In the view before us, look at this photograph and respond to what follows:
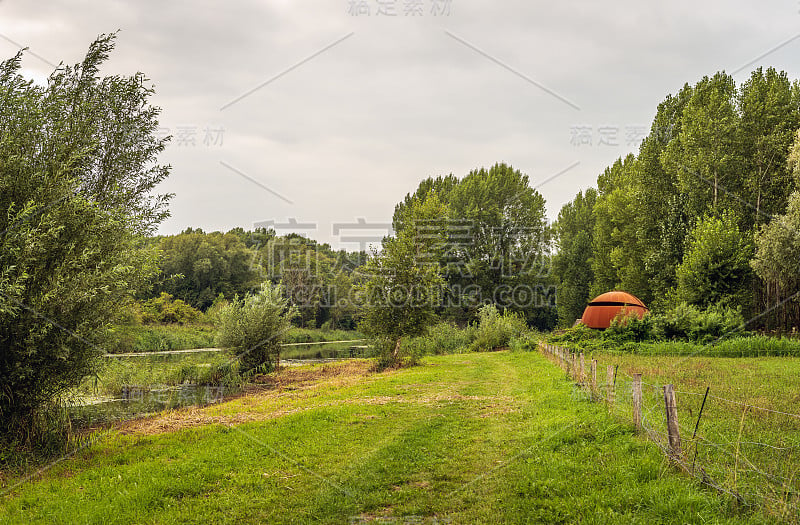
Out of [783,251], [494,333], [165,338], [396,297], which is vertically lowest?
[165,338]

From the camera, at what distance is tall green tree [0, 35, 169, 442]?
8336 mm

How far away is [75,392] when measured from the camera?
33.7 feet

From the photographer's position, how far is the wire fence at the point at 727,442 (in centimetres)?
568

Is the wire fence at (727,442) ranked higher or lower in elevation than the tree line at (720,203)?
lower

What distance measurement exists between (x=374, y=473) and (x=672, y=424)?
4.55 metres

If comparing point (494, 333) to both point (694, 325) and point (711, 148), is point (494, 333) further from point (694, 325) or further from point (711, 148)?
point (711, 148)

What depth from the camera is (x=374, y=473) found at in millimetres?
7715

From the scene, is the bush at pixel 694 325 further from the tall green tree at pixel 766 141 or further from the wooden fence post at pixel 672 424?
the wooden fence post at pixel 672 424

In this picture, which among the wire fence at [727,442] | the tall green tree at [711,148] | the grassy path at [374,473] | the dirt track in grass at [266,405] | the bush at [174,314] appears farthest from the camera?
the bush at [174,314]

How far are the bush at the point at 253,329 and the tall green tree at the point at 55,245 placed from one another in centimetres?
1319

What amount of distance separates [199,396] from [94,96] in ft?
38.3

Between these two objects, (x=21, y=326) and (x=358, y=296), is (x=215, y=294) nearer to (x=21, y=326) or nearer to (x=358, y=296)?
(x=358, y=296)

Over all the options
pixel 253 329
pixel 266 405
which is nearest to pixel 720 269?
pixel 253 329

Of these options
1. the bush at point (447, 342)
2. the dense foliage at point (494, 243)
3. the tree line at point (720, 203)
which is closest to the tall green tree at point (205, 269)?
the dense foliage at point (494, 243)
